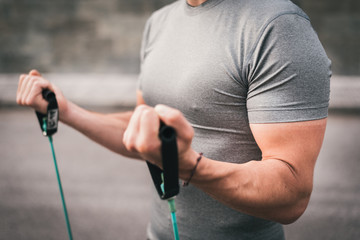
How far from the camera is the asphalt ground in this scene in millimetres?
3391

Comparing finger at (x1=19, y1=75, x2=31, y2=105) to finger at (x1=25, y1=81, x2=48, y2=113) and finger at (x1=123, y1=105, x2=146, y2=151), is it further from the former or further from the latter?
finger at (x1=123, y1=105, x2=146, y2=151)

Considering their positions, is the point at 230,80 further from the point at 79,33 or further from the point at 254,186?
the point at 79,33

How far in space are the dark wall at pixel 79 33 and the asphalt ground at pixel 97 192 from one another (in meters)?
2.35

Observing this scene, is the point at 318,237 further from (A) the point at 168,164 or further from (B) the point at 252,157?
(A) the point at 168,164

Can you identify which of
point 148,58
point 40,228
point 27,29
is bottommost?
point 40,228

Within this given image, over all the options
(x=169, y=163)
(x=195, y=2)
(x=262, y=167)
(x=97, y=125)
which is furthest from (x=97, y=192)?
(x=169, y=163)

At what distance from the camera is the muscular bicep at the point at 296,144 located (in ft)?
3.18

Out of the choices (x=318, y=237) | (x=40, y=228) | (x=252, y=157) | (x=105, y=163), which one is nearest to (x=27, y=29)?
(x=105, y=163)

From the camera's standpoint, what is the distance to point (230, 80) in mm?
1093

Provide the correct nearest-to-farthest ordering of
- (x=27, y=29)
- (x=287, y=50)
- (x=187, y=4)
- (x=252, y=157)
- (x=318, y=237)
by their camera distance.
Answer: (x=287, y=50) → (x=252, y=157) → (x=187, y=4) → (x=318, y=237) → (x=27, y=29)

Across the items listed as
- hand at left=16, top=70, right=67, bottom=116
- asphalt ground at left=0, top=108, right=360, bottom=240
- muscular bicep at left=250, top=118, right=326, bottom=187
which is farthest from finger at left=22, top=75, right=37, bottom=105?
asphalt ground at left=0, top=108, right=360, bottom=240

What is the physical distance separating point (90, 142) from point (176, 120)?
15.6 feet

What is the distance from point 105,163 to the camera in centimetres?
466

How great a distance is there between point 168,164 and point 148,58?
2.57 feet
